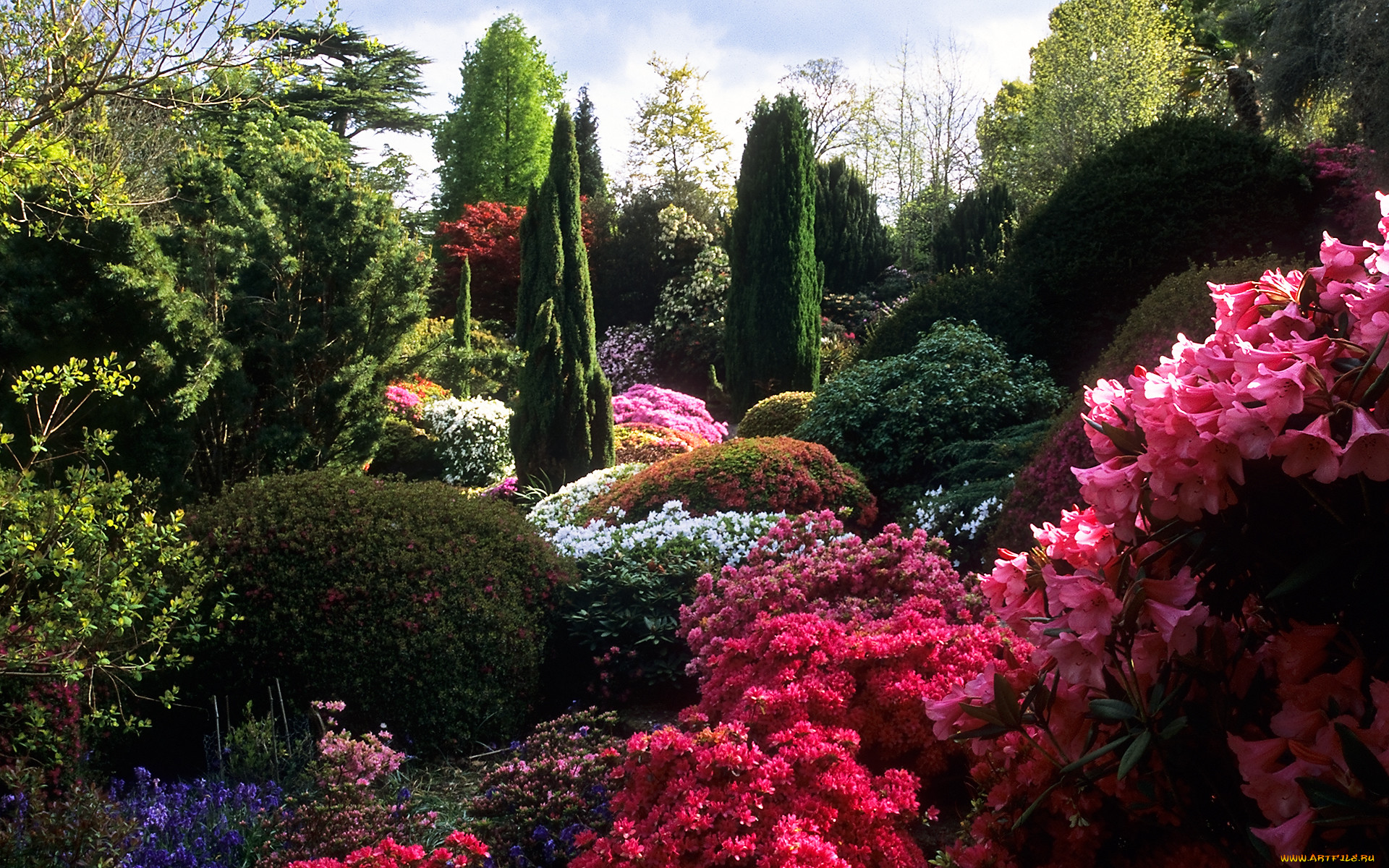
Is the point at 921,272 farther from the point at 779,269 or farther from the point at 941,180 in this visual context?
the point at 779,269

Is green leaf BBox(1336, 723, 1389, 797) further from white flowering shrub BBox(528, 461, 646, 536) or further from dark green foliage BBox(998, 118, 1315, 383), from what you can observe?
dark green foliage BBox(998, 118, 1315, 383)

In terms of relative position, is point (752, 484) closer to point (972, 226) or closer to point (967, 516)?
point (967, 516)

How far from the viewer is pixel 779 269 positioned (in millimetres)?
14992

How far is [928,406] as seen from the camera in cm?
763

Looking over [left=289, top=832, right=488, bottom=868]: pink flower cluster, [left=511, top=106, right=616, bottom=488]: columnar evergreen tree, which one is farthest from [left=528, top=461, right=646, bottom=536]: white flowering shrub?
[left=289, top=832, right=488, bottom=868]: pink flower cluster

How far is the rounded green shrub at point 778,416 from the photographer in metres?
10.2

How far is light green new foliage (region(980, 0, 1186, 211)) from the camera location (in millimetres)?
19984

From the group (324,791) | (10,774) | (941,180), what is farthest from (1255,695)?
(941,180)

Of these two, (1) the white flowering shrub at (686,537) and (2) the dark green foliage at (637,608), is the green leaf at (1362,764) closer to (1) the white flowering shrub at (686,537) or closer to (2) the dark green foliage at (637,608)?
(2) the dark green foliage at (637,608)

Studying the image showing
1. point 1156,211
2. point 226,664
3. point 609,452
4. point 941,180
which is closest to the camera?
point 226,664

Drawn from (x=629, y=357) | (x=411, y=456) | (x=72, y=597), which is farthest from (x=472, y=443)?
(x=72, y=597)

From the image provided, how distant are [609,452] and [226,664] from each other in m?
6.99

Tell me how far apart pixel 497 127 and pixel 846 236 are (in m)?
15.0

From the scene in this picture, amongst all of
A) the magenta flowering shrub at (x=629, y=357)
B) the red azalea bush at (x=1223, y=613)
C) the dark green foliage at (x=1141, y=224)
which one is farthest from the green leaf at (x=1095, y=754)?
the magenta flowering shrub at (x=629, y=357)
